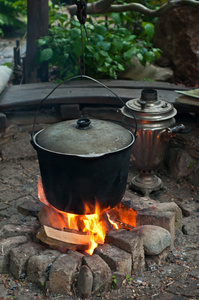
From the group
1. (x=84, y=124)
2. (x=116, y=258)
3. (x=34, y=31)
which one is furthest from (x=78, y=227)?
(x=34, y=31)

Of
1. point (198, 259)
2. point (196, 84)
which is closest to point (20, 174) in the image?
point (198, 259)

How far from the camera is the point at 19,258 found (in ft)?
9.33

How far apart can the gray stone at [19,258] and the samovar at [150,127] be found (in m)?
1.65

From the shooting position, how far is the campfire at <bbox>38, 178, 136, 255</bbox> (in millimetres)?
2994

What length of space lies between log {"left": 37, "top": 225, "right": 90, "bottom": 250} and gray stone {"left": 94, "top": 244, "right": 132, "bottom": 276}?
0.14m

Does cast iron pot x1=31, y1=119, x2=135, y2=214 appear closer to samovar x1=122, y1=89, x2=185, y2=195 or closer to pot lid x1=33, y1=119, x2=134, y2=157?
pot lid x1=33, y1=119, x2=134, y2=157

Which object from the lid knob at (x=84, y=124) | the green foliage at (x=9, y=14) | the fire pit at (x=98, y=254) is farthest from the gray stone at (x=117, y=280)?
the green foliage at (x=9, y=14)

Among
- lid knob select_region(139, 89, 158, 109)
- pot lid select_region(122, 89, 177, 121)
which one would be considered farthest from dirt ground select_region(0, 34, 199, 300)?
lid knob select_region(139, 89, 158, 109)

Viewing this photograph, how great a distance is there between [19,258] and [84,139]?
1.04 metres

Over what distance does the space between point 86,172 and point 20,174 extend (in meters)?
2.10

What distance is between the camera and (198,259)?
3117mm

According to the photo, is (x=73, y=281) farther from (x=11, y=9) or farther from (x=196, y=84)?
(x=11, y=9)

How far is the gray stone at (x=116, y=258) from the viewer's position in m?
2.79

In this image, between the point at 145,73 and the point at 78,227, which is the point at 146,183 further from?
the point at 145,73
